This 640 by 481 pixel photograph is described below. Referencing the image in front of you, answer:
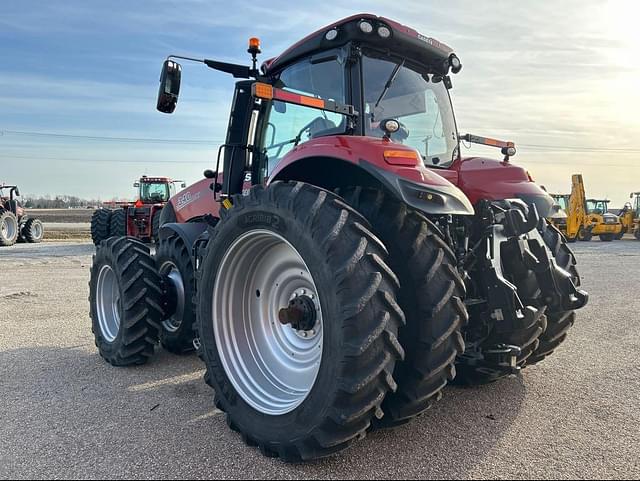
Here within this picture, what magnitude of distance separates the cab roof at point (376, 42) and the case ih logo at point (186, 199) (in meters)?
1.85

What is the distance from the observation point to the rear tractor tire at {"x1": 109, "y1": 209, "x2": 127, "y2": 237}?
16.8m

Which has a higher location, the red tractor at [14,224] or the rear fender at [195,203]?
the rear fender at [195,203]

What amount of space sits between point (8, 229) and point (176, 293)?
19204 mm

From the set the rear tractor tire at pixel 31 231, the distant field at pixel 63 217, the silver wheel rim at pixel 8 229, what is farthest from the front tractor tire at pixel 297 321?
the distant field at pixel 63 217

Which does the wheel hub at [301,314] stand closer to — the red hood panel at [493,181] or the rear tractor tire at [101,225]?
the red hood panel at [493,181]

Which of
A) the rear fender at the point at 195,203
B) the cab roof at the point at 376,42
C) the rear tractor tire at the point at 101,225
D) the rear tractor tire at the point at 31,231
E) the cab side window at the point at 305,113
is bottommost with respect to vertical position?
the rear tractor tire at the point at 31,231

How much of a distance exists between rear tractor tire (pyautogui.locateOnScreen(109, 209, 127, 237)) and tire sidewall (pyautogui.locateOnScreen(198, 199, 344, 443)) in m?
14.8

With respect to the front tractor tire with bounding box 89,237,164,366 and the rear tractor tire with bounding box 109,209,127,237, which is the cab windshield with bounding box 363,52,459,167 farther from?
the rear tractor tire with bounding box 109,209,127,237

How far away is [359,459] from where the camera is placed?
254 centimetres

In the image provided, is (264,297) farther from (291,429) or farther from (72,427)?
(72,427)

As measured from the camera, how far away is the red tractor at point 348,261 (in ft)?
7.69

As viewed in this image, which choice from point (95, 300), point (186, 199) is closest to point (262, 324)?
point (95, 300)

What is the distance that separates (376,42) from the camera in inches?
129

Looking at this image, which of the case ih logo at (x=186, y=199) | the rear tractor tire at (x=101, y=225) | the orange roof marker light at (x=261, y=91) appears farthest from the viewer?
the rear tractor tire at (x=101, y=225)
